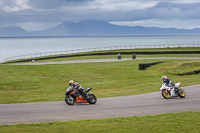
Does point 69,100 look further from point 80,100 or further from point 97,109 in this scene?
point 97,109

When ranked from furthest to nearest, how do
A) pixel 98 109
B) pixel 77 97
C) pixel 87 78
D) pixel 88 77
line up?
pixel 88 77 < pixel 87 78 < pixel 77 97 < pixel 98 109

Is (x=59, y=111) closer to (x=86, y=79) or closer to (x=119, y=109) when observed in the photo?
(x=119, y=109)

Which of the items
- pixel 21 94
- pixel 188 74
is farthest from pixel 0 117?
pixel 188 74

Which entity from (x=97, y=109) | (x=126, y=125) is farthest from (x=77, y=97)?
(x=126, y=125)

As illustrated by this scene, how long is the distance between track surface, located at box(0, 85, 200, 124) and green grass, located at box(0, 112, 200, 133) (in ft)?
3.28

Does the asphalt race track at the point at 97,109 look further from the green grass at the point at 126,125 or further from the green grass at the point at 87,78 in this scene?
the green grass at the point at 87,78

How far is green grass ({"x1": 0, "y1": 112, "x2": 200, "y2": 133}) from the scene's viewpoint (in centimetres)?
1031

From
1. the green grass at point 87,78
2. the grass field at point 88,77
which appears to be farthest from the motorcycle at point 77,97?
the grass field at point 88,77

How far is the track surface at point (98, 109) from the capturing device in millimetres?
13734

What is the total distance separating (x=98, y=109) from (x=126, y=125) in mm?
4454

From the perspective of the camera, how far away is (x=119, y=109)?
15.5 m

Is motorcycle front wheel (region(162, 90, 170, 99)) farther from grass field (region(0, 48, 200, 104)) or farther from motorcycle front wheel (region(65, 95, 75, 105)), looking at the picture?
motorcycle front wheel (region(65, 95, 75, 105))

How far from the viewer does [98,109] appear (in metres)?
15.6

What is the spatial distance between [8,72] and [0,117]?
2132cm
